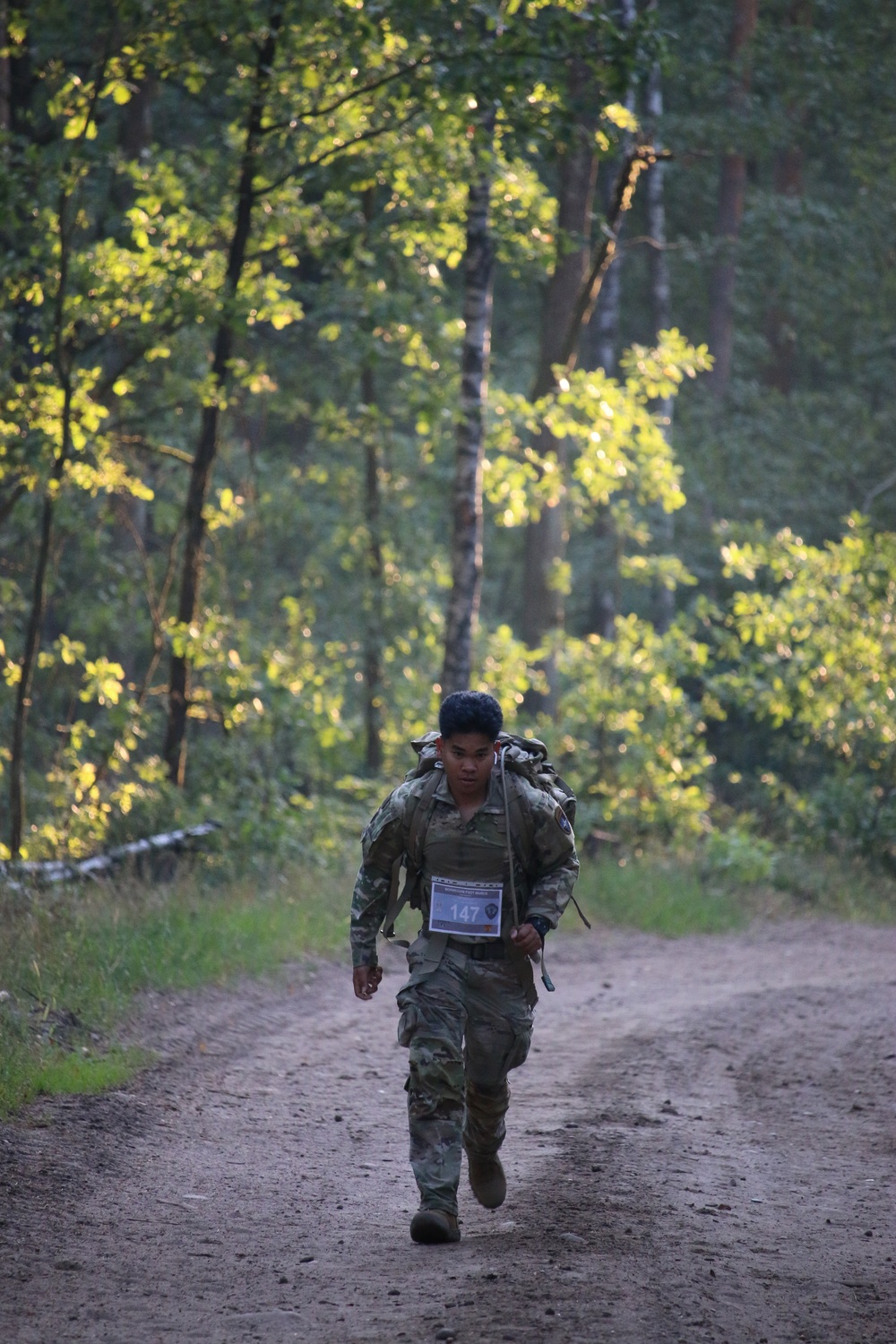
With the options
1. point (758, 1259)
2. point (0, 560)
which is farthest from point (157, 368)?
point (758, 1259)

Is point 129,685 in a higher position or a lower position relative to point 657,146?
lower

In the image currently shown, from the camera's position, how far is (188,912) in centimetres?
1045

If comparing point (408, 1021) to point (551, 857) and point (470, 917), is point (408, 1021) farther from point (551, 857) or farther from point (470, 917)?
point (551, 857)

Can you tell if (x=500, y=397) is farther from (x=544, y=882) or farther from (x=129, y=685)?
(x=544, y=882)

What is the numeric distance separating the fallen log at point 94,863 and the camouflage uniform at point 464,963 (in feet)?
15.1

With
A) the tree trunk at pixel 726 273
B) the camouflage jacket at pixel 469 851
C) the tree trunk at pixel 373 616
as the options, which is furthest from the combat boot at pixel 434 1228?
the tree trunk at pixel 726 273

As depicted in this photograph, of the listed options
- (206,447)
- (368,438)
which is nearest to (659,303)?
(368,438)

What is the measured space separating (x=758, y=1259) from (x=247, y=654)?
10130mm

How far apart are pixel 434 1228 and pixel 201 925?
553 centimetres

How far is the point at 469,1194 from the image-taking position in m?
5.84

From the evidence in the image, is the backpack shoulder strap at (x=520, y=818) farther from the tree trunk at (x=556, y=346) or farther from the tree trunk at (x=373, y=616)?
the tree trunk at (x=556, y=346)

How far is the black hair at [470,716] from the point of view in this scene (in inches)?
204

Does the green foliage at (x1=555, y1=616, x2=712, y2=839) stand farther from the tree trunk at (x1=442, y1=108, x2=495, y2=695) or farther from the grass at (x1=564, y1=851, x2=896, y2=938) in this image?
the tree trunk at (x1=442, y1=108, x2=495, y2=695)

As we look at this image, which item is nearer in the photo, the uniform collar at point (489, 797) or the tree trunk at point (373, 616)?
the uniform collar at point (489, 797)
